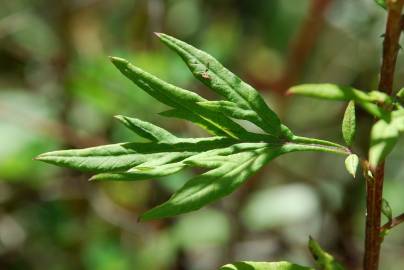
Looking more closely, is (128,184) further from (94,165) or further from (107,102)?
(94,165)

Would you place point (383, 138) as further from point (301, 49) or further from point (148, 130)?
point (301, 49)

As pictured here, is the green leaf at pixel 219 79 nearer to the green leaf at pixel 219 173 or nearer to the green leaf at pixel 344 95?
the green leaf at pixel 219 173

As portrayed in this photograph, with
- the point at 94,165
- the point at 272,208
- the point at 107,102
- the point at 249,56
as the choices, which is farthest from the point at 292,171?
the point at 94,165

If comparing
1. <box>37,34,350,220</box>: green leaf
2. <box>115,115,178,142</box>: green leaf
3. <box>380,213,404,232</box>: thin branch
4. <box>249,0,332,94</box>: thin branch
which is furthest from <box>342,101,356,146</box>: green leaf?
<box>249,0,332,94</box>: thin branch

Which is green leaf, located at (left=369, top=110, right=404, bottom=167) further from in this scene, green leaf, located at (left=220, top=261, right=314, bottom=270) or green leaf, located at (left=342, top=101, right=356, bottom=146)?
green leaf, located at (left=220, top=261, right=314, bottom=270)

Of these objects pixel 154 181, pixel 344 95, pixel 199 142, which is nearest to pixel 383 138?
pixel 344 95

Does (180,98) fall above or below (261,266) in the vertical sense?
above
